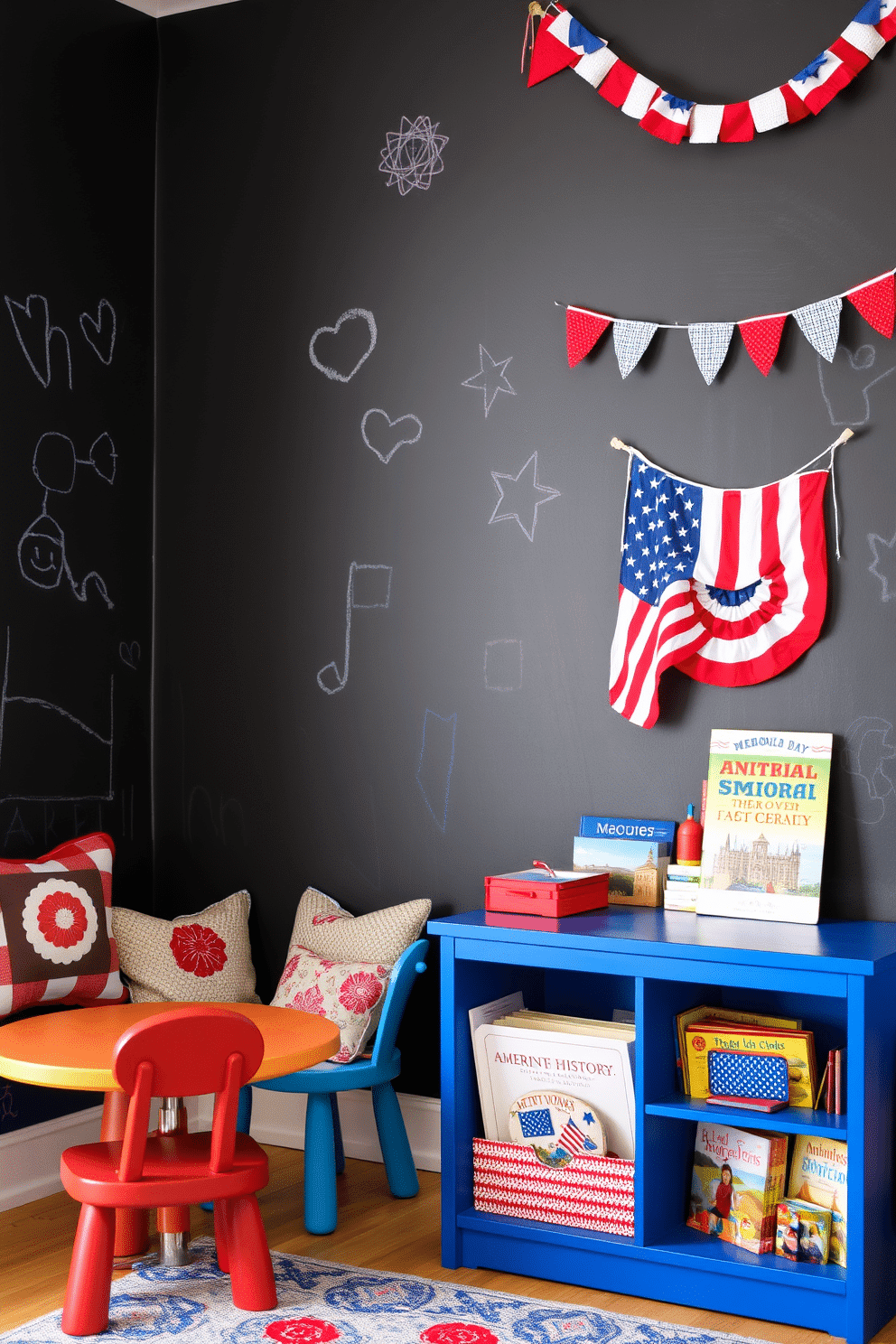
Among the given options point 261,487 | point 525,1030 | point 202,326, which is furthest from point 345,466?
point 525,1030

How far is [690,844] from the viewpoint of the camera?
9.81ft

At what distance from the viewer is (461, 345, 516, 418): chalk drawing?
134 inches

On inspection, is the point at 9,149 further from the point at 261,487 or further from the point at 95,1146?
the point at 95,1146

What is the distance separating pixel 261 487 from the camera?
12.3 feet

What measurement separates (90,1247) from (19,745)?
1.34 m

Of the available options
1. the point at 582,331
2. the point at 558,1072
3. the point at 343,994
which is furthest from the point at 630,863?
the point at 582,331

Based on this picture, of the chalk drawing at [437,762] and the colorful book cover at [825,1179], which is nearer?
the colorful book cover at [825,1179]

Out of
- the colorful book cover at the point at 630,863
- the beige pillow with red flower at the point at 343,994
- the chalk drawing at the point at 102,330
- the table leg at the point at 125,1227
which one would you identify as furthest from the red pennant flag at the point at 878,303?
the table leg at the point at 125,1227

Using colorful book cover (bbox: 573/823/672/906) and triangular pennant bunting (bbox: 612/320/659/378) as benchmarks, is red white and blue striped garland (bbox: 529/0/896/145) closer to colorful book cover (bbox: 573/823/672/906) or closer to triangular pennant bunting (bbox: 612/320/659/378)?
triangular pennant bunting (bbox: 612/320/659/378)

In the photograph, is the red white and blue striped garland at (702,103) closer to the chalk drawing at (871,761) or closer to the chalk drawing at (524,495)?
the chalk drawing at (524,495)

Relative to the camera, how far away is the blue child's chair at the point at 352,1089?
119 inches

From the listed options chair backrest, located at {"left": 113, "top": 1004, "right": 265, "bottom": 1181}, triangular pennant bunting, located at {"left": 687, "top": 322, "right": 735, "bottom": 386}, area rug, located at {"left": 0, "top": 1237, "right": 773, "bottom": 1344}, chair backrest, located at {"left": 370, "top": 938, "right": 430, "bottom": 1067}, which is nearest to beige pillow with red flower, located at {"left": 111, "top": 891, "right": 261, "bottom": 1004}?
chair backrest, located at {"left": 370, "top": 938, "right": 430, "bottom": 1067}

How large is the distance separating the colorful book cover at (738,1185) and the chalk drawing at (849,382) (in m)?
1.53

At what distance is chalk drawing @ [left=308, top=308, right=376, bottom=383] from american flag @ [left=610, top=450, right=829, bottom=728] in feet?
2.75
